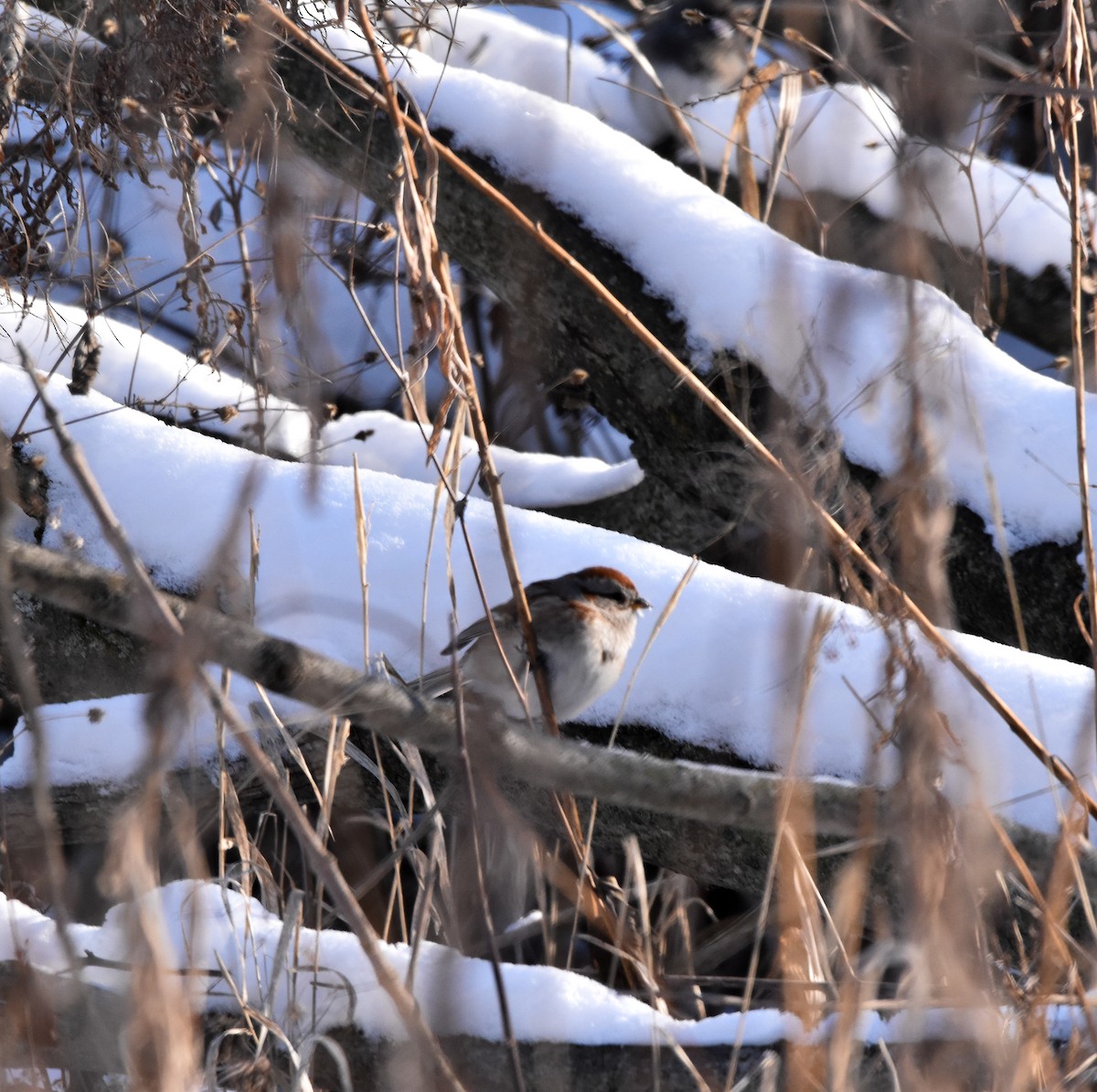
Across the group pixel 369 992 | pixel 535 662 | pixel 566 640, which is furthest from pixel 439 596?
pixel 369 992

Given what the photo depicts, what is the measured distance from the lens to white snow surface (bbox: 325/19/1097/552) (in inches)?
100.0

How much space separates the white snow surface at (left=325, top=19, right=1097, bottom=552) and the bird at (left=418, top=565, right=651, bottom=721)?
55cm

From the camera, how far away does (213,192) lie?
5375 millimetres

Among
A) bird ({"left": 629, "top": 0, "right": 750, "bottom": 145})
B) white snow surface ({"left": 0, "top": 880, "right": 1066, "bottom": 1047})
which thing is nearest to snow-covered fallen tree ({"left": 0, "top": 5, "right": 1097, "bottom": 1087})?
white snow surface ({"left": 0, "top": 880, "right": 1066, "bottom": 1047})

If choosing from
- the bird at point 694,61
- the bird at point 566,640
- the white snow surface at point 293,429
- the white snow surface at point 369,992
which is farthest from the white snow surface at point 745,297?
the bird at point 694,61

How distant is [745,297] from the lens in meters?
2.80

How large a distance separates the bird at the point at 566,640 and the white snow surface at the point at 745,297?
55cm

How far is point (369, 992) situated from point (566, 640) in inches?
29.7

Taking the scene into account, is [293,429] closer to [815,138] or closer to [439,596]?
[439,596]

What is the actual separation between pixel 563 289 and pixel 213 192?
2.95m

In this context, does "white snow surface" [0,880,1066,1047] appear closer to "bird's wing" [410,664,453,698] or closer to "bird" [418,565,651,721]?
"bird's wing" [410,664,453,698]

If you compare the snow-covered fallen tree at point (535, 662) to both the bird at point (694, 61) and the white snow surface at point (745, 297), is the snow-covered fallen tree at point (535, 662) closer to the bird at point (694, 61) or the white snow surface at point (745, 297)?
the white snow surface at point (745, 297)

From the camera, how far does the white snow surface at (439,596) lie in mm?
1997

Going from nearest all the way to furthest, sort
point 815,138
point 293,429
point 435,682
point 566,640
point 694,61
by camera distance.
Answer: point 435,682 → point 566,640 → point 293,429 → point 815,138 → point 694,61
